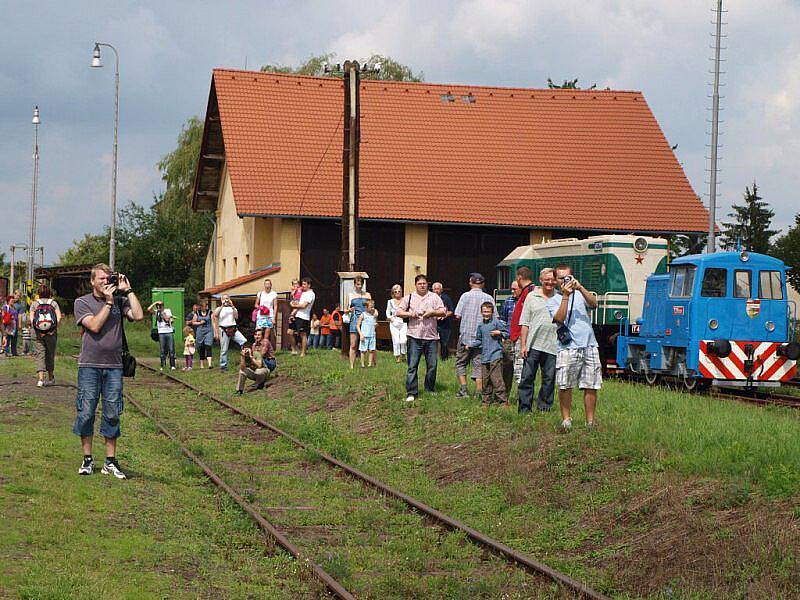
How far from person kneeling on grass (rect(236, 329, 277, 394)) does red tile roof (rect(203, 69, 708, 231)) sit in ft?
45.7

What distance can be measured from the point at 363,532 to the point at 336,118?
34.1m

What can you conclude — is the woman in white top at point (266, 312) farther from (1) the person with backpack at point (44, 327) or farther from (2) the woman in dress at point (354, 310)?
(1) the person with backpack at point (44, 327)

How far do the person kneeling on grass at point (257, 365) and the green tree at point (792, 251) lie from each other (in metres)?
48.7

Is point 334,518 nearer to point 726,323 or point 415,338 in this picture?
point 415,338

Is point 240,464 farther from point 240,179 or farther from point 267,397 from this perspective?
point 240,179

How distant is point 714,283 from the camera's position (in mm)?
22703

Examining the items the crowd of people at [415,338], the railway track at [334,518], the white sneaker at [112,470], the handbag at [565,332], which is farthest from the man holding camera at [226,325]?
the handbag at [565,332]

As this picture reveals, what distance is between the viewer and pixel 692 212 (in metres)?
41.7

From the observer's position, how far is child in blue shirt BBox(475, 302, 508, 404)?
16.5 metres

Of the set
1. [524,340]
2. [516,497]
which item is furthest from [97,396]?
[524,340]

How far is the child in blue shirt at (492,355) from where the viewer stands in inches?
650

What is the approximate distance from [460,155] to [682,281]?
20546 millimetres

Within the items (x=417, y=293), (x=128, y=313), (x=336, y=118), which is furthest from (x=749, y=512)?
(x=336, y=118)

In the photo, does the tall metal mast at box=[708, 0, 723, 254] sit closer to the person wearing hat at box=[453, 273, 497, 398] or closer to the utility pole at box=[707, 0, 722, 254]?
the utility pole at box=[707, 0, 722, 254]
